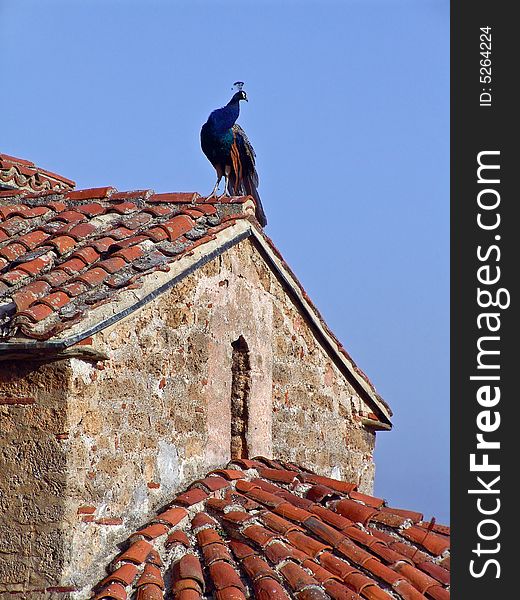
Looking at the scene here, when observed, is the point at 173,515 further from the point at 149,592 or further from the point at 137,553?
the point at 149,592

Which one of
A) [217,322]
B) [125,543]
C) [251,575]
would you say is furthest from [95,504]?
[217,322]

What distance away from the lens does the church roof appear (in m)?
6.86

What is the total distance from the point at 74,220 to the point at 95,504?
97.9 inches

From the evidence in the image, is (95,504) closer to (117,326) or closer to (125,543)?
(125,543)

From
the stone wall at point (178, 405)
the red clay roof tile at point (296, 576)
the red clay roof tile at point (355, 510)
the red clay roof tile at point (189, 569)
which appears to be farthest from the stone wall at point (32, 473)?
the red clay roof tile at point (355, 510)

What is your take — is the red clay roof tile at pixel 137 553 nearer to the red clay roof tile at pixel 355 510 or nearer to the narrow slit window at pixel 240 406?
the red clay roof tile at pixel 355 510

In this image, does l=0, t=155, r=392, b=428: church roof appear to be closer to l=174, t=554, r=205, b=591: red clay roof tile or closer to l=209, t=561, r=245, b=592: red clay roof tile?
l=174, t=554, r=205, b=591: red clay roof tile

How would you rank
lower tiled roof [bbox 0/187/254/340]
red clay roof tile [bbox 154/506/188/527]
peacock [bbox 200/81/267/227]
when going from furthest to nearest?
peacock [bbox 200/81/267/227], red clay roof tile [bbox 154/506/188/527], lower tiled roof [bbox 0/187/254/340]

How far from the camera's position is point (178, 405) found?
787cm

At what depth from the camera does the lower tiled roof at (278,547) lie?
261 inches

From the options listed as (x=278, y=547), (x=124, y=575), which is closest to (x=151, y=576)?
(x=124, y=575)

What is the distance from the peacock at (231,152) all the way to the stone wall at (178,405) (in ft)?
2.92

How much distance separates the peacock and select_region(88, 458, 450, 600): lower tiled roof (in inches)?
104

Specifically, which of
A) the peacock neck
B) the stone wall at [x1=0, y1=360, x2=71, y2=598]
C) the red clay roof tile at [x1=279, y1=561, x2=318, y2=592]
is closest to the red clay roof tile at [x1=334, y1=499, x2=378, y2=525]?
the red clay roof tile at [x1=279, y1=561, x2=318, y2=592]
